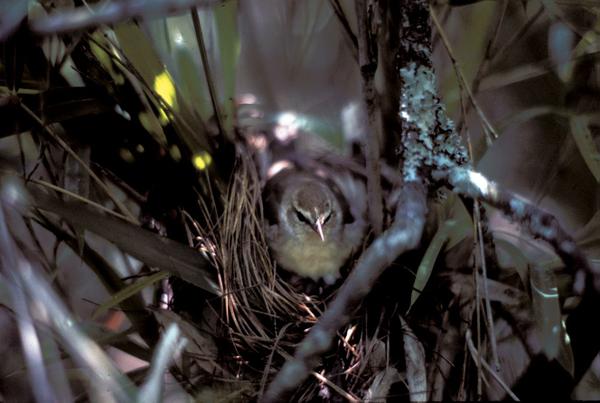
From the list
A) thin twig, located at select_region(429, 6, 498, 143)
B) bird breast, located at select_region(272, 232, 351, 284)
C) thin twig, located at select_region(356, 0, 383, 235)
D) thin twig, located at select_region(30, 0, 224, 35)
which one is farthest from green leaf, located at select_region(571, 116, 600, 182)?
thin twig, located at select_region(30, 0, 224, 35)

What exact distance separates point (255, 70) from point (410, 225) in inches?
20.6

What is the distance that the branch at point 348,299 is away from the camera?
3.17ft

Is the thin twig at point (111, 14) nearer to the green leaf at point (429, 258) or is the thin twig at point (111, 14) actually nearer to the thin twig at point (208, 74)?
the thin twig at point (208, 74)

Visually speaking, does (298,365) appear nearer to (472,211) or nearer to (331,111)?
(472,211)

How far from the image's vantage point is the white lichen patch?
108 cm

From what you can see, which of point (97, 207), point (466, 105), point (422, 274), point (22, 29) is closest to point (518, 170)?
point (466, 105)

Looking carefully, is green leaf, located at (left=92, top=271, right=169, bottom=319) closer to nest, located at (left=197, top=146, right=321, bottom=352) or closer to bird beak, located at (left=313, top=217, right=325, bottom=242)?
nest, located at (left=197, top=146, right=321, bottom=352)

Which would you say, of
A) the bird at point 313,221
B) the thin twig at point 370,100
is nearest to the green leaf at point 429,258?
the thin twig at point 370,100

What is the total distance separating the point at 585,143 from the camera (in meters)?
1.17

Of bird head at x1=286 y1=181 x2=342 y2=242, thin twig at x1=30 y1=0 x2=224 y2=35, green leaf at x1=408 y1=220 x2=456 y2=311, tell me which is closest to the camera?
thin twig at x1=30 y1=0 x2=224 y2=35

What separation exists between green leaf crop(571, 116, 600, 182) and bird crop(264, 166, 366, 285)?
1.44 feet

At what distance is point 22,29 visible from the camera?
1027mm

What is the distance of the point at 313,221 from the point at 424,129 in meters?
0.46

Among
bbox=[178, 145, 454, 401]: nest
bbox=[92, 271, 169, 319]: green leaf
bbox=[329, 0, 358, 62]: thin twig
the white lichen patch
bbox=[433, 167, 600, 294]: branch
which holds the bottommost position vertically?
bbox=[178, 145, 454, 401]: nest
